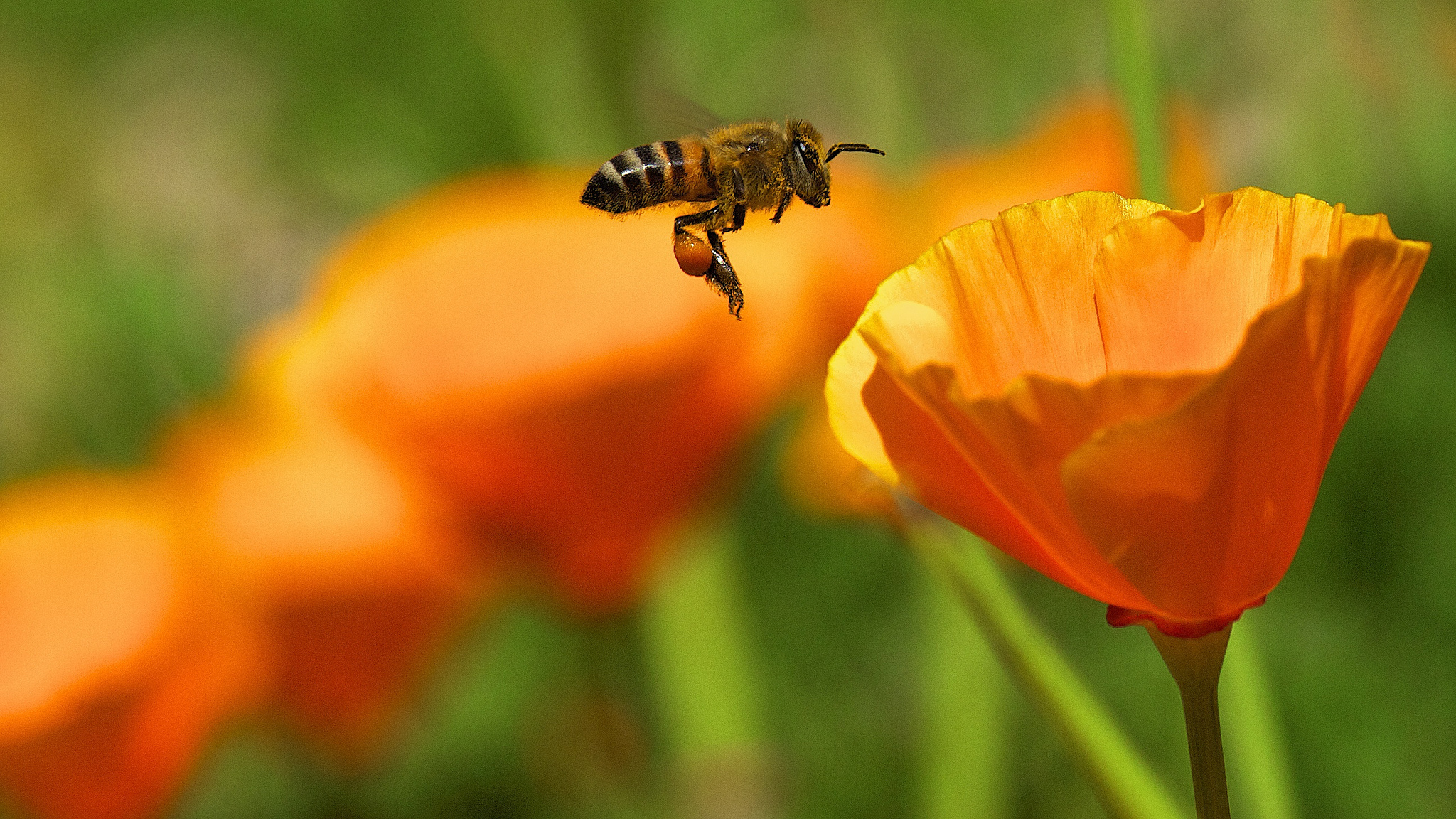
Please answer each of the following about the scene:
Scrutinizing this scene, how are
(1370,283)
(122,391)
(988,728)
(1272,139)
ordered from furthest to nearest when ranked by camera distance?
(122,391)
(1272,139)
(988,728)
(1370,283)

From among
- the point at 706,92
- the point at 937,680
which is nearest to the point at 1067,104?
the point at 706,92

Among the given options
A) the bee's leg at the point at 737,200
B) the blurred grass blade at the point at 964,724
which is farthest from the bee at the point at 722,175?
the blurred grass blade at the point at 964,724

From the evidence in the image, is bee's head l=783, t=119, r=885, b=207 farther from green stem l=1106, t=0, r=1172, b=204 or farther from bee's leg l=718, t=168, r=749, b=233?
green stem l=1106, t=0, r=1172, b=204

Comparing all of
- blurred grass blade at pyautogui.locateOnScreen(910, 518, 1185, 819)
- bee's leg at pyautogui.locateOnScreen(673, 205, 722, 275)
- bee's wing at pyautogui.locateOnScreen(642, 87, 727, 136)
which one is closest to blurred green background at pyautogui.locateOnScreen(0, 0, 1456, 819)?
bee's wing at pyautogui.locateOnScreen(642, 87, 727, 136)

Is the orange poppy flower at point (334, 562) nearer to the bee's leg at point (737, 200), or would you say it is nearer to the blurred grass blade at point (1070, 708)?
the bee's leg at point (737, 200)

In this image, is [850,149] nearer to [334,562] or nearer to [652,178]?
[652,178]

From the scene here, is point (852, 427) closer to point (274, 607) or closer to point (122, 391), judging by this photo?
point (274, 607)
